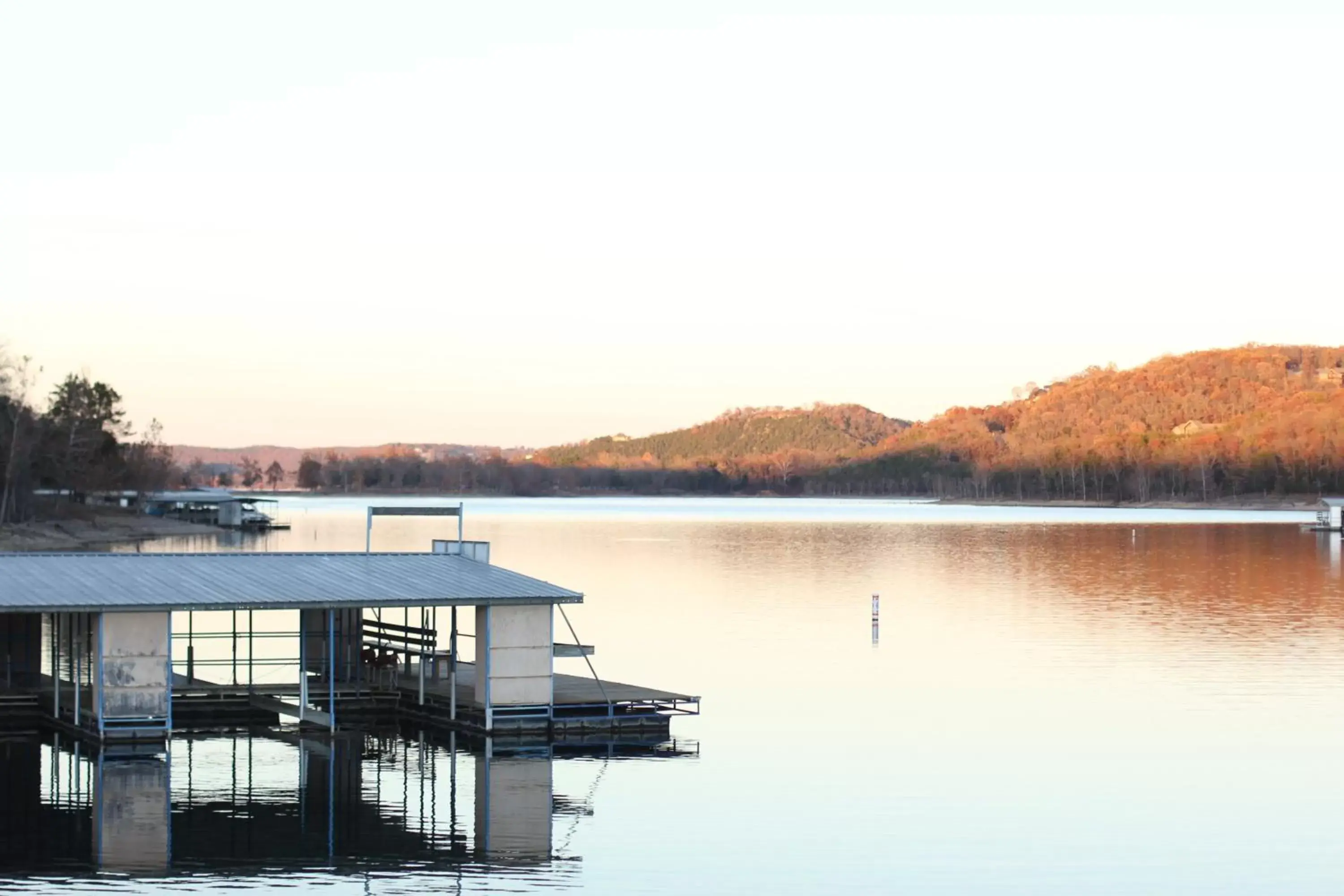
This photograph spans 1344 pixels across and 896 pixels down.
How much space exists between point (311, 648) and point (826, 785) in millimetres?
13939

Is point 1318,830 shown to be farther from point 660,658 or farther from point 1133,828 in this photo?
point 660,658

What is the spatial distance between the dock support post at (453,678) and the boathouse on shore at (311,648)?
6 centimetres

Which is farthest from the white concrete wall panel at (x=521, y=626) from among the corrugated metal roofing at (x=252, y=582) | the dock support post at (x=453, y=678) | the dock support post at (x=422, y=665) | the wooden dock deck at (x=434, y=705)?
the dock support post at (x=422, y=665)

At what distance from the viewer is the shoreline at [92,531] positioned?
108 meters

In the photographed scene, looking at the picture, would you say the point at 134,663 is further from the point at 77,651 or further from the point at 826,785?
the point at 826,785

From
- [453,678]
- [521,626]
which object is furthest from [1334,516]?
[521,626]

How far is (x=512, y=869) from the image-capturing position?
2400 centimetres

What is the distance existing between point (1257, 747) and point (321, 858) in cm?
2071

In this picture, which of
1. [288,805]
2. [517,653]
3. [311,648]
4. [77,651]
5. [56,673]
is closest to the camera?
[288,805]

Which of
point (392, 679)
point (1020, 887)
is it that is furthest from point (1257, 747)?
point (392, 679)

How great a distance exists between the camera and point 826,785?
31078 mm

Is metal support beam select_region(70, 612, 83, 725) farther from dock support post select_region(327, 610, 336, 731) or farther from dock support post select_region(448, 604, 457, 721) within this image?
dock support post select_region(448, 604, 457, 721)

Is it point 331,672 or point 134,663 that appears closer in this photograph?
point 134,663

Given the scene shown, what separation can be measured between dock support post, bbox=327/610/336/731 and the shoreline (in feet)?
193
